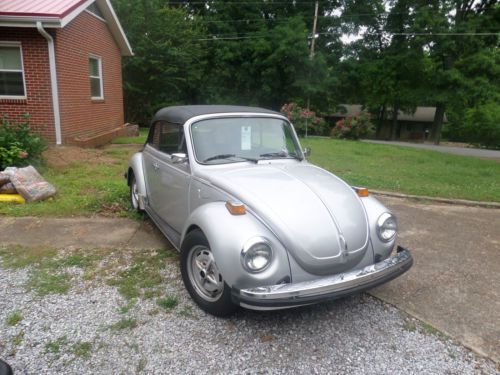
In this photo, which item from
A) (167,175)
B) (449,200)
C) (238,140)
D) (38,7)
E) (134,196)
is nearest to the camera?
(238,140)

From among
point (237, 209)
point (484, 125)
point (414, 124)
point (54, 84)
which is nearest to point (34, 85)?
point (54, 84)

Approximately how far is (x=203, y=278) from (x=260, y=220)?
76cm

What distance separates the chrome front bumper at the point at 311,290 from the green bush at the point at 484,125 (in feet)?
141

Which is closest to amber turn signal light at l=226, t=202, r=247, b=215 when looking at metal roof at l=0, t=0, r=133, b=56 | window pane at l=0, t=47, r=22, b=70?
metal roof at l=0, t=0, r=133, b=56

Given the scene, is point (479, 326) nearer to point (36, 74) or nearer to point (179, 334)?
point (179, 334)

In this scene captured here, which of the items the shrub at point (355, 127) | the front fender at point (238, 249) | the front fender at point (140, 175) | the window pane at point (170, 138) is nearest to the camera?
the front fender at point (238, 249)

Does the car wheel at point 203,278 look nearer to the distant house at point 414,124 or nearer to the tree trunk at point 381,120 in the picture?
the tree trunk at point 381,120

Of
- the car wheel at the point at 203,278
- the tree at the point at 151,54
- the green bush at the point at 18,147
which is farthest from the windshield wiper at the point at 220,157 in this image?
the tree at the point at 151,54

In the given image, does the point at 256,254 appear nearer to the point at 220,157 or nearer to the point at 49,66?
the point at 220,157

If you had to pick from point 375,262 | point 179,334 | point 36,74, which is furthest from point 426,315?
point 36,74

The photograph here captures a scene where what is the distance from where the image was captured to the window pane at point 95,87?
1281cm

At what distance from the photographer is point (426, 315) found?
3297mm

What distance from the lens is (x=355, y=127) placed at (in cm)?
1942

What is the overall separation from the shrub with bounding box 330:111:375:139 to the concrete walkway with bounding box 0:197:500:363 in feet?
43.2
